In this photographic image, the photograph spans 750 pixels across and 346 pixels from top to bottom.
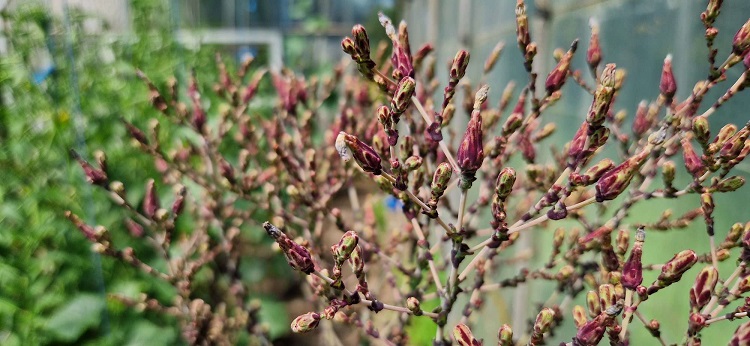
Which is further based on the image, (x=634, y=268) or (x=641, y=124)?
(x=641, y=124)

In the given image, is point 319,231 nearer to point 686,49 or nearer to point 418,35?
point 686,49

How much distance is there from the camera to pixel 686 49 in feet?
3.91

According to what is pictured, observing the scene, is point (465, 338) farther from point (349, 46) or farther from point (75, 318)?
point (75, 318)

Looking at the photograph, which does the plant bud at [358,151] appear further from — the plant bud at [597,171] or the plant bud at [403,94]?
the plant bud at [597,171]

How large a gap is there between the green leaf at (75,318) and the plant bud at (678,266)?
1922 mm

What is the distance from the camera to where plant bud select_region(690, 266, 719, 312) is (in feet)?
2.02

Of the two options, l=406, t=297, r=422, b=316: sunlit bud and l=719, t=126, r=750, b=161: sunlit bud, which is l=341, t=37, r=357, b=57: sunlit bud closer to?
l=406, t=297, r=422, b=316: sunlit bud

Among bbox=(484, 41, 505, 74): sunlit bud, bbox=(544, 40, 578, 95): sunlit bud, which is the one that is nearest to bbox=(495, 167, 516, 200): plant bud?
bbox=(544, 40, 578, 95): sunlit bud

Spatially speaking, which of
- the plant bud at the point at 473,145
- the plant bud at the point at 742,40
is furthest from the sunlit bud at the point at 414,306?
the plant bud at the point at 742,40

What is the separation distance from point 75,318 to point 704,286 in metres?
1.98

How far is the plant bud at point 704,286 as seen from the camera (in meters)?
0.62

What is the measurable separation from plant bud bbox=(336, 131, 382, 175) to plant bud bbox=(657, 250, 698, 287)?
0.28 metres

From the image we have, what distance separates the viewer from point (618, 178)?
0.58 m

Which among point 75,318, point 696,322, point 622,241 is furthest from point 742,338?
point 75,318
